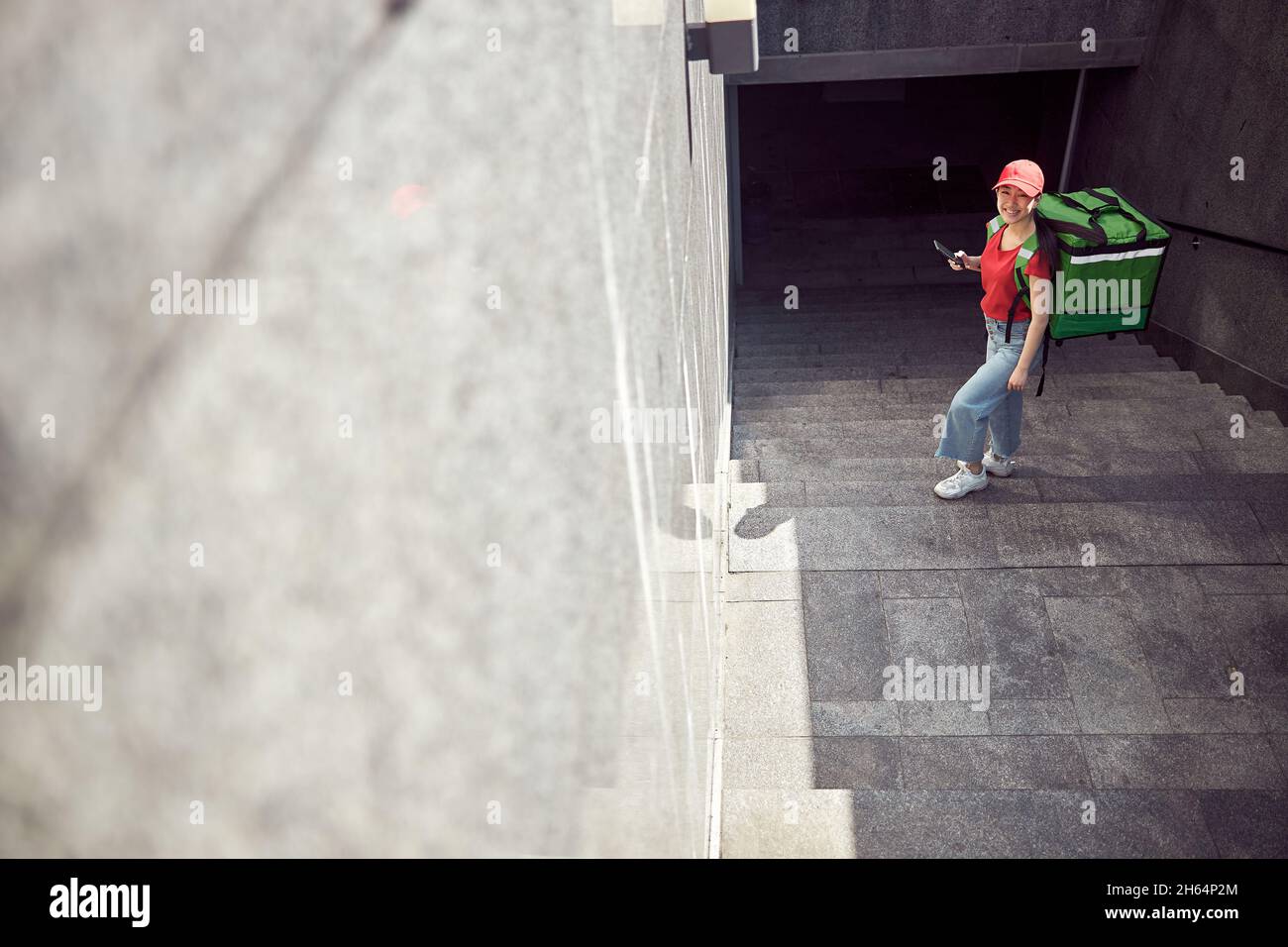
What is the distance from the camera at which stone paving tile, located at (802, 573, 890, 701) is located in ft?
14.5

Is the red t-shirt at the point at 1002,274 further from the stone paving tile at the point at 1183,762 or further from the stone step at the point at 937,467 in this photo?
the stone paving tile at the point at 1183,762

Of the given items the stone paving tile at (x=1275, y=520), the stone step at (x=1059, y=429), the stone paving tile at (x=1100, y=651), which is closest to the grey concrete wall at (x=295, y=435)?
the stone paving tile at (x=1100, y=651)

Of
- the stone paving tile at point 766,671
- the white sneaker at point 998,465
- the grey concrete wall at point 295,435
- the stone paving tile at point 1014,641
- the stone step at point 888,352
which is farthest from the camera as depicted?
the stone step at point 888,352

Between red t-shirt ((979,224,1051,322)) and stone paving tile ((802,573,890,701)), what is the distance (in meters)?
1.57

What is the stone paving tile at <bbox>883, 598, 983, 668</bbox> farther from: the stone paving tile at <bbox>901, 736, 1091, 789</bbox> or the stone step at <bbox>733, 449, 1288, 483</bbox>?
the stone step at <bbox>733, 449, 1288, 483</bbox>

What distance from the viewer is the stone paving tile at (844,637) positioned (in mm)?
4426

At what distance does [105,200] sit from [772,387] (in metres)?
8.04

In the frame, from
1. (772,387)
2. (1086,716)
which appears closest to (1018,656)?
(1086,716)

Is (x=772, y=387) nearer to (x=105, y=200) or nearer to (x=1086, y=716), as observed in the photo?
(x=1086, y=716)

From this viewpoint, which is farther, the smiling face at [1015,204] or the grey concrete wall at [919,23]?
the grey concrete wall at [919,23]

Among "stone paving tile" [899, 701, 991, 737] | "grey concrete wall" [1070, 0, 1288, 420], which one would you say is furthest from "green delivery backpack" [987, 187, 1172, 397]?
"grey concrete wall" [1070, 0, 1288, 420]

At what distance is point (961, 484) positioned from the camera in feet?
18.8

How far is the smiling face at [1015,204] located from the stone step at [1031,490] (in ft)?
5.20

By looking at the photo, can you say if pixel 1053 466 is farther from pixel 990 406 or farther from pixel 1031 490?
pixel 990 406
